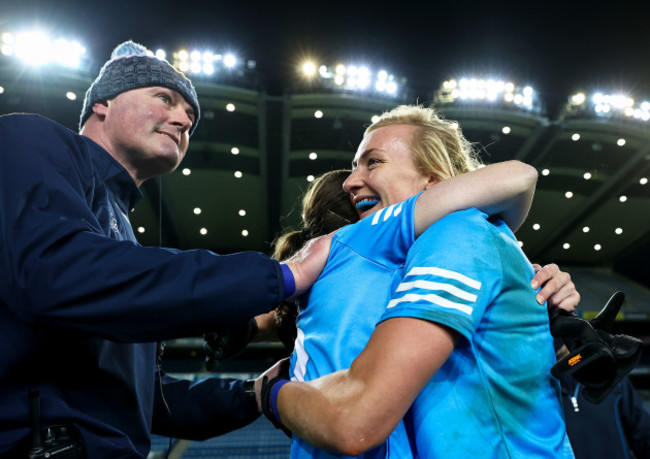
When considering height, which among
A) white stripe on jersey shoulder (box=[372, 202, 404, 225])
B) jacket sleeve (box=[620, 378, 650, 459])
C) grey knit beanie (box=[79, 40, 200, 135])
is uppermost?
grey knit beanie (box=[79, 40, 200, 135])

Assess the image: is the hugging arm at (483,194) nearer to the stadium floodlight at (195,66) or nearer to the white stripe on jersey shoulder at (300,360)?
the white stripe on jersey shoulder at (300,360)

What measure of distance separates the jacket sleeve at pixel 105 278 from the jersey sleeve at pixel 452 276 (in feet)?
1.12

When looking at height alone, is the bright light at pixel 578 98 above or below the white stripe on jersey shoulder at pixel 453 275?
above

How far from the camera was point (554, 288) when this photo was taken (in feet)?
4.17

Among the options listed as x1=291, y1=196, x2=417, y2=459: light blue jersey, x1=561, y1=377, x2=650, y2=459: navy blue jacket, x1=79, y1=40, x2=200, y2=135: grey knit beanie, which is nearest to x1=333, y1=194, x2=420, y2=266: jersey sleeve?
x1=291, y1=196, x2=417, y2=459: light blue jersey

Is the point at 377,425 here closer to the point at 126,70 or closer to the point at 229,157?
the point at 126,70

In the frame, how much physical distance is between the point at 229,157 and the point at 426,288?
470 inches

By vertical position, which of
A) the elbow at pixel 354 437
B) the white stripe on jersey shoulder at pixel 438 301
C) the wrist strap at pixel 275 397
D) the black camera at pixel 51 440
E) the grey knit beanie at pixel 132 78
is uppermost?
the grey knit beanie at pixel 132 78

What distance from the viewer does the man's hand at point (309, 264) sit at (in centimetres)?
123

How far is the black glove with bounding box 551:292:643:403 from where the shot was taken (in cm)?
106

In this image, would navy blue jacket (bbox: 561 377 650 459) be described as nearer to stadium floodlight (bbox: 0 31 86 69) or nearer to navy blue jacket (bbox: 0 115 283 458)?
navy blue jacket (bbox: 0 115 283 458)

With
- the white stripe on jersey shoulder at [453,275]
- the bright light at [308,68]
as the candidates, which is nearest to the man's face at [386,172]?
the white stripe on jersey shoulder at [453,275]

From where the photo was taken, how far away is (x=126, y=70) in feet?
7.28

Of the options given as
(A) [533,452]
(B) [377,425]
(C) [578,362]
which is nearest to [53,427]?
(B) [377,425]
